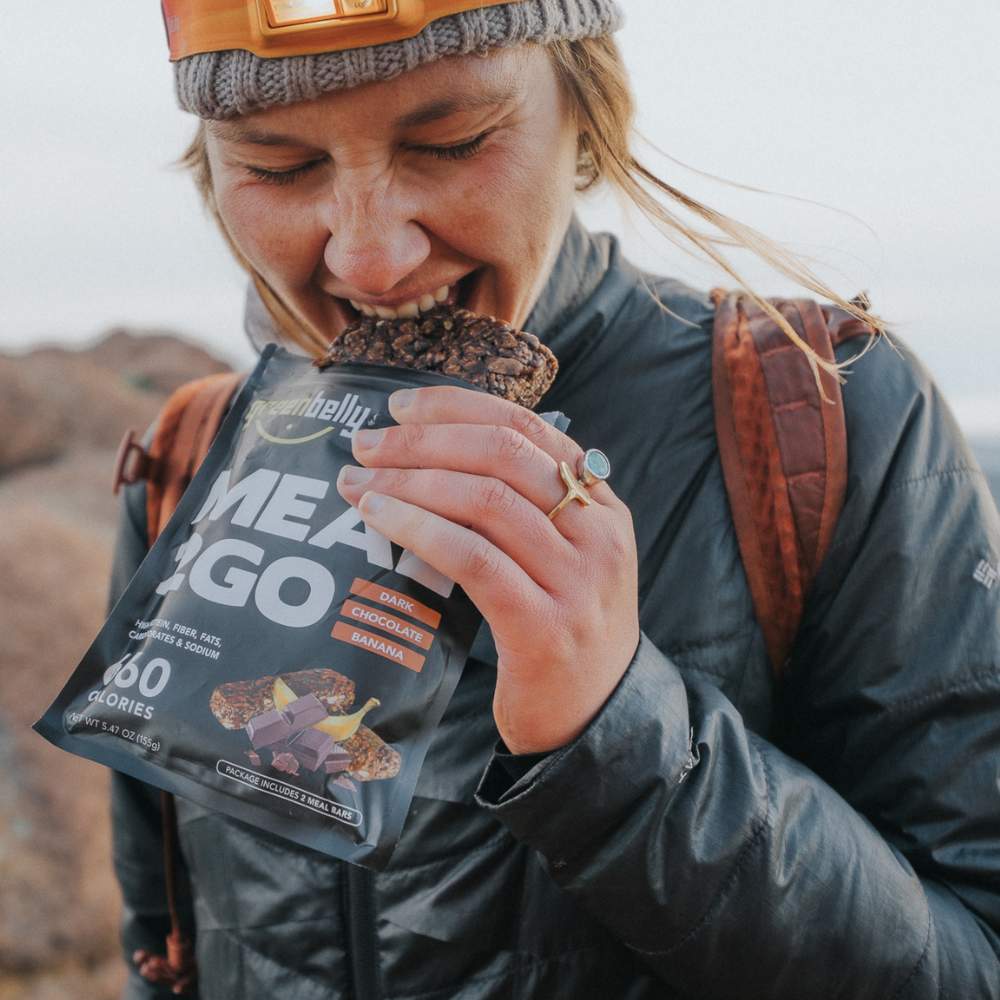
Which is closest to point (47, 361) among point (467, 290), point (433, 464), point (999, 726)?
point (467, 290)

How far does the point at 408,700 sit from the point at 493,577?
0.20 metres

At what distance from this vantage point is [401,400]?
1.07 metres

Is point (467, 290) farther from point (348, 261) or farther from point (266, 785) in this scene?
point (266, 785)

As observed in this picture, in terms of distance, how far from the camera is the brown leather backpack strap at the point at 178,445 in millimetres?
1566

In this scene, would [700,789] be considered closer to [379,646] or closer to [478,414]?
[379,646]

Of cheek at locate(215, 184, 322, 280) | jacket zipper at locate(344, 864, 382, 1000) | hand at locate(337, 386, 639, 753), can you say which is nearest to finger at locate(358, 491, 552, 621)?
hand at locate(337, 386, 639, 753)

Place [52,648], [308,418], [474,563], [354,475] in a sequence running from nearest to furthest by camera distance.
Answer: [474,563], [354,475], [308,418], [52,648]

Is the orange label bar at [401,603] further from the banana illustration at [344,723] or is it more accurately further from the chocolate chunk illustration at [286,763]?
the chocolate chunk illustration at [286,763]

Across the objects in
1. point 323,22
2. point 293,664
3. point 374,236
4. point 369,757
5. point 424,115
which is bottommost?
point 369,757

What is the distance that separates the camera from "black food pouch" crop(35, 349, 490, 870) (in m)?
1.01

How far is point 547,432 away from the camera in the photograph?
1.02 metres

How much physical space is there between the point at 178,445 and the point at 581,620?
985mm

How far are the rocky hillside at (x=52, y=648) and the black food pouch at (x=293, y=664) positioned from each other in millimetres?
2247

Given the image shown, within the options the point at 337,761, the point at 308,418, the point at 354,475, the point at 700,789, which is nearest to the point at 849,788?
the point at 700,789
